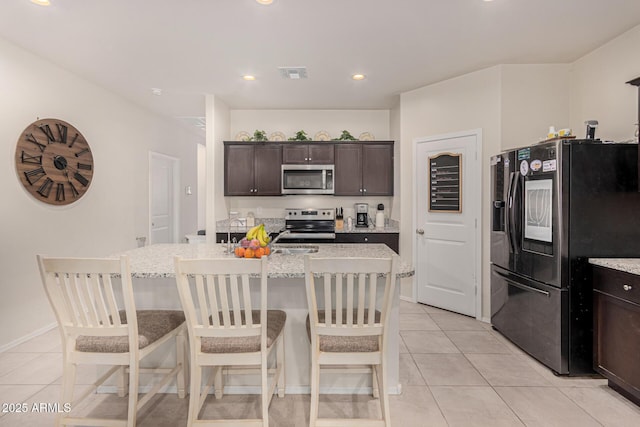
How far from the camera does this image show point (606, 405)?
2.23m

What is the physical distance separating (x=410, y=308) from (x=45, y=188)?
399 cm

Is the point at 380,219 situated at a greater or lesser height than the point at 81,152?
lesser

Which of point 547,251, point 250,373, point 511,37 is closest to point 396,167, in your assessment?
point 511,37

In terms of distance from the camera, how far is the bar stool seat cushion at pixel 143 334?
73.7 inches

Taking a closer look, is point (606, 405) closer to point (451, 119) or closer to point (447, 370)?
point (447, 370)

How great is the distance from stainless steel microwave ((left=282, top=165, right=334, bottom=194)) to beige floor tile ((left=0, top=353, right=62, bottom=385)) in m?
3.06

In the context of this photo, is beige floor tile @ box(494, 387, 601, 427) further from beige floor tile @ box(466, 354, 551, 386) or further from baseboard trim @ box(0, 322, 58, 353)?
Result: baseboard trim @ box(0, 322, 58, 353)

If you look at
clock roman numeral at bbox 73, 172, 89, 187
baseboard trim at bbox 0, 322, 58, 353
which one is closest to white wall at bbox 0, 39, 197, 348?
baseboard trim at bbox 0, 322, 58, 353

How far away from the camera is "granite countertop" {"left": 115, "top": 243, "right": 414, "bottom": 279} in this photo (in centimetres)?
206

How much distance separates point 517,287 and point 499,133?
5.14ft

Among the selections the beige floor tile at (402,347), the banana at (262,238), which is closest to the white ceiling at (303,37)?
the banana at (262,238)

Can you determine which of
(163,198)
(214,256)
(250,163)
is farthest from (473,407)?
(163,198)

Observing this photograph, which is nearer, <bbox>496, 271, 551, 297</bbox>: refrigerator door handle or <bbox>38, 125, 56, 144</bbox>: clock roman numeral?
<bbox>496, 271, 551, 297</bbox>: refrigerator door handle

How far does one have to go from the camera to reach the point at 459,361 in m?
2.85
